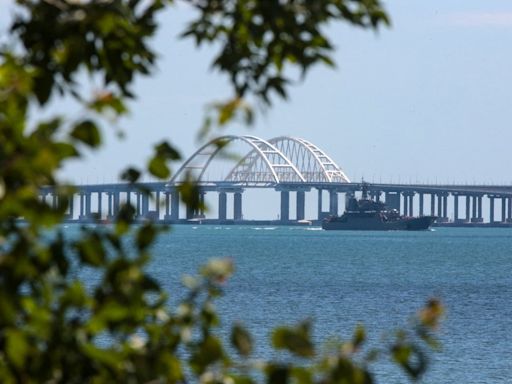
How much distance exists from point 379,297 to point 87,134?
2005 inches

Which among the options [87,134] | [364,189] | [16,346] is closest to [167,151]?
[87,134]

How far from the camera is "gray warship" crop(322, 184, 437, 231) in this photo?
570ft

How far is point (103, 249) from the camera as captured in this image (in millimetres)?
3717

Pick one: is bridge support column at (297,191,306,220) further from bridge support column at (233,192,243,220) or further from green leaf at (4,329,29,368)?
green leaf at (4,329,29,368)

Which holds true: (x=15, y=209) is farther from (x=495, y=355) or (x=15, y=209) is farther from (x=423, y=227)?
(x=423, y=227)

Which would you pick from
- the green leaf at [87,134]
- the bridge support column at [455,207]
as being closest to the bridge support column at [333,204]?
the bridge support column at [455,207]

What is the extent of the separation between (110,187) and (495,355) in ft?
438

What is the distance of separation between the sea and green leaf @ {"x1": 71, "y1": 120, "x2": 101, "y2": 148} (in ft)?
3.09

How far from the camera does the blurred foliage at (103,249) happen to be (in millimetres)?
3549

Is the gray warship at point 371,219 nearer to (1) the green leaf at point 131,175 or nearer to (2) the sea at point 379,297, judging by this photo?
(2) the sea at point 379,297

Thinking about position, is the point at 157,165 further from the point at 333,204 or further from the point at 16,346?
the point at 333,204

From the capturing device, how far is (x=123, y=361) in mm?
3938

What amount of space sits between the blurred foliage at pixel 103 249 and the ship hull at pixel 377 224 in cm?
17209

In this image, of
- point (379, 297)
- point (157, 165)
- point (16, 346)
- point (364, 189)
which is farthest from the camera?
point (364, 189)
